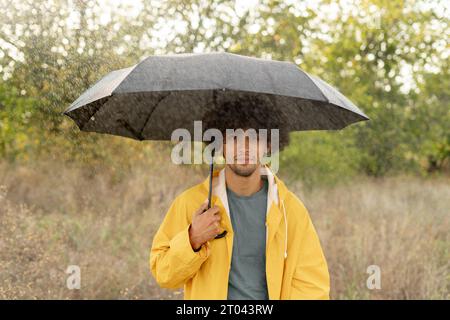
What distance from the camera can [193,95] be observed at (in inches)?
117

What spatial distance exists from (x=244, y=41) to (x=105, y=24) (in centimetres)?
329

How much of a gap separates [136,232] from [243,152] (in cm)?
458

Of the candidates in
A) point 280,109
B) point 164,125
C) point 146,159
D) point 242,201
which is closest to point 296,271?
point 242,201

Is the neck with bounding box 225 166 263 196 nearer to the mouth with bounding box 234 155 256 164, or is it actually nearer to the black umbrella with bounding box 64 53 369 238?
the mouth with bounding box 234 155 256 164

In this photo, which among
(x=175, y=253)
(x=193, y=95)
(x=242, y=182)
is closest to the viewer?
(x=175, y=253)

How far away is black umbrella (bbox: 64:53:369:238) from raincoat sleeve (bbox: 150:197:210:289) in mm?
583

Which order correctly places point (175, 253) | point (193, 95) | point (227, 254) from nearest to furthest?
point (175, 253)
point (227, 254)
point (193, 95)

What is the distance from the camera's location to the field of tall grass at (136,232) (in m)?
5.40

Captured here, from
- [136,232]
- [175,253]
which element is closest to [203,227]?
[175,253]

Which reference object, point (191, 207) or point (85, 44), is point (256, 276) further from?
point (85, 44)

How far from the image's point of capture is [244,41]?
854cm

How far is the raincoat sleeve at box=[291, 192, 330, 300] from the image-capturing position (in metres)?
2.71

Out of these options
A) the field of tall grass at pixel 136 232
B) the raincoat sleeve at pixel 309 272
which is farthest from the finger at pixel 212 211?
the field of tall grass at pixel 136 232

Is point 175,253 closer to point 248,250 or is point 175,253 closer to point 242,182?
point 248,250
